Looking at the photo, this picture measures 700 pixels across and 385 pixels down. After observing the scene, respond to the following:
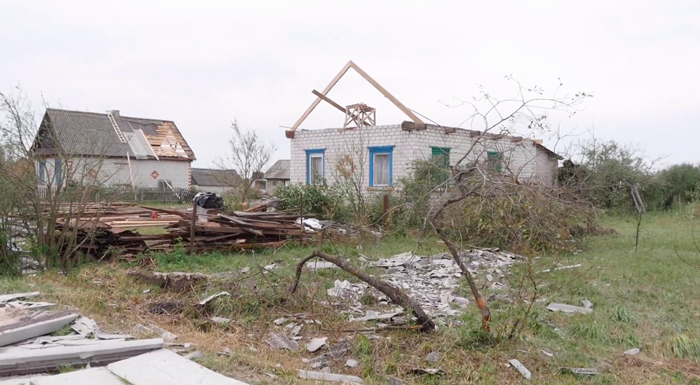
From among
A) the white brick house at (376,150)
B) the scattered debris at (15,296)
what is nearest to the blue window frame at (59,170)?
the scattered debris at (15,296)

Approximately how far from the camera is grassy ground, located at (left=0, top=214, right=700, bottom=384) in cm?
498

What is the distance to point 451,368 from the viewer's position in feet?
16.4

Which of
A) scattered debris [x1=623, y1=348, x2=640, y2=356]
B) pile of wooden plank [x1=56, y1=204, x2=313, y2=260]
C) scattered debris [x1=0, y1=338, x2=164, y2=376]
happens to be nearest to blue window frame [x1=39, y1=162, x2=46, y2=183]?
pile of wooden plank [x1=56, y1=204, x2=313, y2=260]

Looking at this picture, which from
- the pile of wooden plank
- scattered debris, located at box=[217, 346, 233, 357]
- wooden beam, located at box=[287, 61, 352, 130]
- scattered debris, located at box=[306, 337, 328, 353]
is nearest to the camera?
scattered debris, located at box=[217, 346, 233, 357]

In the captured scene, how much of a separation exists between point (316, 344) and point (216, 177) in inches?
926

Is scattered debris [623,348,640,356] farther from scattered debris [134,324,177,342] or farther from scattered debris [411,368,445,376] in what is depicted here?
scattered debris [134,324,177,342]

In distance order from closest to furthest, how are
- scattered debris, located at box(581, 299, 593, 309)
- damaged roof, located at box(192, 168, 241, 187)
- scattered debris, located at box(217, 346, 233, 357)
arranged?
1. scattered debris, located at box(217, 346, 233, 357)
2. scattered debris, located at box(581, 299, 593, 309)
3. damaged roof, located at box(192, 168, 241, 187)

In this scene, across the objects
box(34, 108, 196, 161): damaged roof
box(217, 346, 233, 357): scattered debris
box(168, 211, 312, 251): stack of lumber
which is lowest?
box(217, 346, 233, 357): scattered debris

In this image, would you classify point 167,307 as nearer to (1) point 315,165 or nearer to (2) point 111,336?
(2) point 111,336

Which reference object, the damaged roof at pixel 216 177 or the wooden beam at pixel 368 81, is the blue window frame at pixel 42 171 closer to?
the wooden beam at pixel 368 81

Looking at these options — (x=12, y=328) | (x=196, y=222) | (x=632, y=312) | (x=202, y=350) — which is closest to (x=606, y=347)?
(x=632, y=312)

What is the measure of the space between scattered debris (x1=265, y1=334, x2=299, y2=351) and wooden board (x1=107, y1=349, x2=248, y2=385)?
1093 millimetres

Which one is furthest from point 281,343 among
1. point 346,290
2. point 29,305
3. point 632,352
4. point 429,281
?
point 429,281

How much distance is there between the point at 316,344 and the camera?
5.60 m
